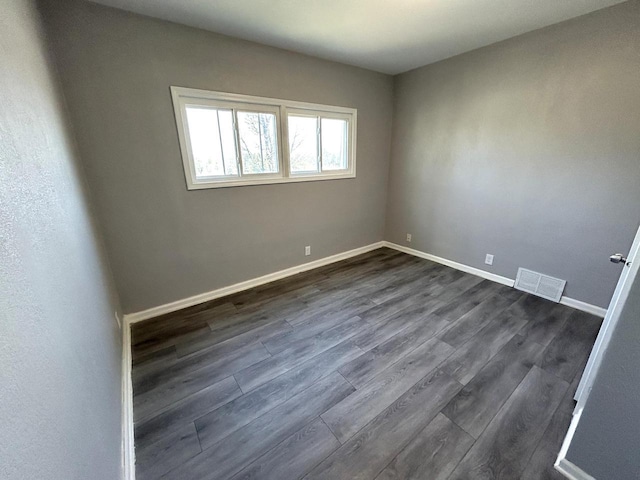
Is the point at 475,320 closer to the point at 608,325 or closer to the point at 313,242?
the point at 608,325

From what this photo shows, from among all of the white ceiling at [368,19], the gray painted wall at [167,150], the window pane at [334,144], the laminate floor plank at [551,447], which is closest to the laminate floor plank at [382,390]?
the laminate floor plank at [551,447]

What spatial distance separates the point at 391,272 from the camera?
3418 millimetres

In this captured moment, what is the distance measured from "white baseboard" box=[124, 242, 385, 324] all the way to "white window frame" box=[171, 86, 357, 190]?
1.14 metres

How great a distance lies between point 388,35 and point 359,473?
3.37 metres

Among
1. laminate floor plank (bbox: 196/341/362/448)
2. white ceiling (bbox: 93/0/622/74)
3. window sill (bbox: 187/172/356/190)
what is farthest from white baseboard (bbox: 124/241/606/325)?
white ceiling (bbox: 93/0/622/74)

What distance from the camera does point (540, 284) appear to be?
9.05 ft

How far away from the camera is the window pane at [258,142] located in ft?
8.91

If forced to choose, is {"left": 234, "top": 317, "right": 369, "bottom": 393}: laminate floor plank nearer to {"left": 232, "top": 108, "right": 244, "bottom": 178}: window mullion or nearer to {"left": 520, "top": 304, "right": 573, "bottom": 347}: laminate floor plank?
{"left": 520, "top": 304, "right": 573, "bottom": 347}: laminate floor plank

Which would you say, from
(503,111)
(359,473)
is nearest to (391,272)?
(503,111)

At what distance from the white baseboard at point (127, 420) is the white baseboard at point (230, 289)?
0.39 m

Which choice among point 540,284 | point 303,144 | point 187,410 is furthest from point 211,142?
point 540,284

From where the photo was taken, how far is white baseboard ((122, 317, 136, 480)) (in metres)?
1.24

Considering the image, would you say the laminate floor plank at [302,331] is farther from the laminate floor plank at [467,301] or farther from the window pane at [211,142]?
the window pane at [211,142]

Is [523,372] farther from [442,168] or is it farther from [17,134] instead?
[17,134]
